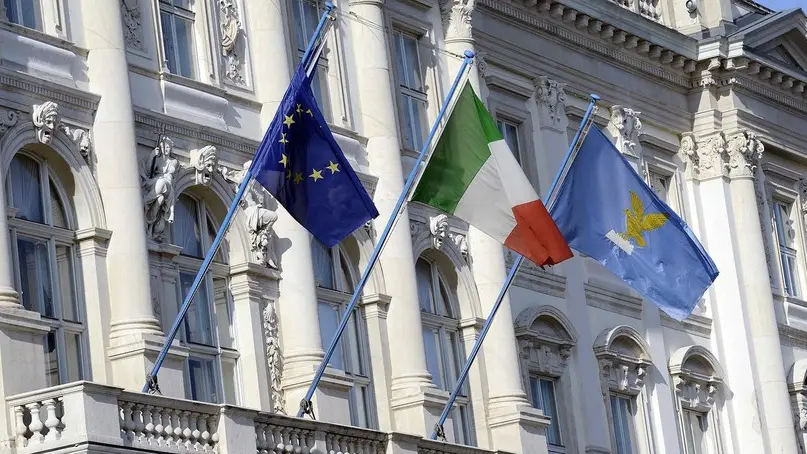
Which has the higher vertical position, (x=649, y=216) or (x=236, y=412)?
(x=649, y=216)

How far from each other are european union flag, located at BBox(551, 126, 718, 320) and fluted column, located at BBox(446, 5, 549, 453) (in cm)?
306

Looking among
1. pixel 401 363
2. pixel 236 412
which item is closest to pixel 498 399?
pixel 401 363

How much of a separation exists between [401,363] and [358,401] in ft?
2.85

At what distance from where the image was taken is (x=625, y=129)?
38625 mm

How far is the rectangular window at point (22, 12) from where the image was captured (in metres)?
26.8

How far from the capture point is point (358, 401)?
30.7m

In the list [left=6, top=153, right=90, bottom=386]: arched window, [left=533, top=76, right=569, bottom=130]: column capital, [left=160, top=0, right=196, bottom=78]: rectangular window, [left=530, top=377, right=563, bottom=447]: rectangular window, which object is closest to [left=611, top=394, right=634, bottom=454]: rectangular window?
[left=530, top=377, right=563, bottom=447]: rectangular window

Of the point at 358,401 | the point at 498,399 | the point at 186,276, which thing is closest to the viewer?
the point at 186,276

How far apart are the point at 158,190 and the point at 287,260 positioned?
2.67 m

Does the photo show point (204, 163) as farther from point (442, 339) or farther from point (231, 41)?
point (442, 339)

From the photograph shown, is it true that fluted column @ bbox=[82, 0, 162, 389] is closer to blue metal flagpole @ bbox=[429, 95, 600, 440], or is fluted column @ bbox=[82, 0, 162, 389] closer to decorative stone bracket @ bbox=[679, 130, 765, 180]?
blue metal flagpole @ bbox=[429, 95, 600, 440]

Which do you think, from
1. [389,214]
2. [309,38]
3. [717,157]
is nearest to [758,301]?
[717,157]

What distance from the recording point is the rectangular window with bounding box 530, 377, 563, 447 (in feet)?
115

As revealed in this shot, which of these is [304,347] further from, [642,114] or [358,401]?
[642,114]
